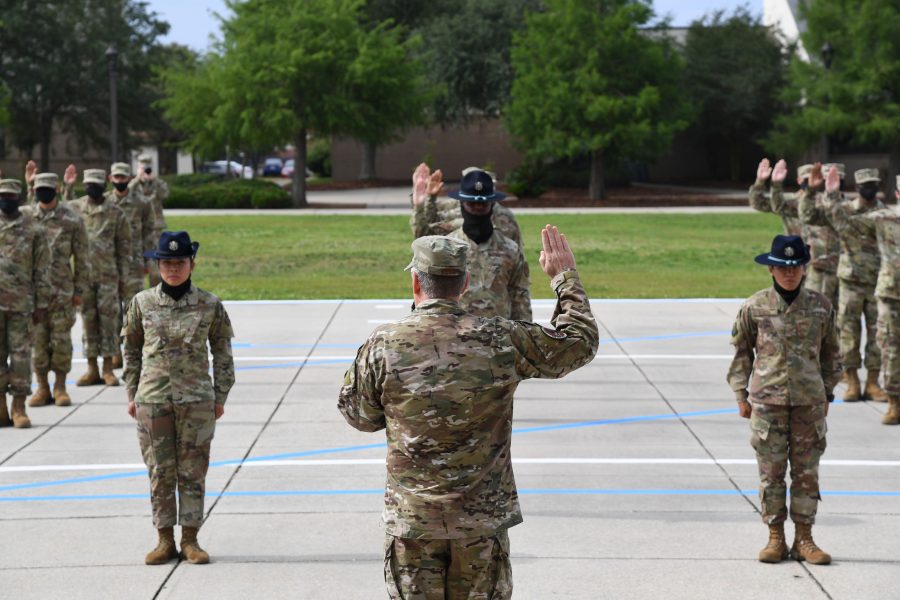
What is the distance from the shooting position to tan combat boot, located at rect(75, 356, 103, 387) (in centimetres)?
1380

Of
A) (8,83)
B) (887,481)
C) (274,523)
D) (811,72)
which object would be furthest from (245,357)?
(8,83)

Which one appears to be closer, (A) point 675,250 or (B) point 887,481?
(B) point 887,481

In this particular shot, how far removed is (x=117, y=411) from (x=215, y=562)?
195 inches

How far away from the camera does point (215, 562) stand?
784cm

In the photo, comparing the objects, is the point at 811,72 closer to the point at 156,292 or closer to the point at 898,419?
the point at 898,419

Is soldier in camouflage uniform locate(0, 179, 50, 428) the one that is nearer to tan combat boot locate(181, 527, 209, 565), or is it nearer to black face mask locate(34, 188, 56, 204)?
black face mask locate(34, 188, 56, 204)

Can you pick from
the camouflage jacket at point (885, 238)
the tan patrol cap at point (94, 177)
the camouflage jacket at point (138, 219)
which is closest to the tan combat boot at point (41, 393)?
the camouflage jacket at point (138, 219)

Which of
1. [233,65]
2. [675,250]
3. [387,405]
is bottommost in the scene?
[675,250]

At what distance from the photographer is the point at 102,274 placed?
1380cm

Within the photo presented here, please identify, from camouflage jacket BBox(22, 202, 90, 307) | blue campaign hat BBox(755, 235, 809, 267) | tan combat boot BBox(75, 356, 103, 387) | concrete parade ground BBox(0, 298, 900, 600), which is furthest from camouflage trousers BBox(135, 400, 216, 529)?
tan combat boot BBox(75, 356, 103, 387)

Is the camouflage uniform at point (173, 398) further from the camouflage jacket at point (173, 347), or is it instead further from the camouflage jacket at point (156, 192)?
the camouflage jacket at point (156, 192)

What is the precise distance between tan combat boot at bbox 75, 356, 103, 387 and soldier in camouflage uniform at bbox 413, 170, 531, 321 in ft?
17.8

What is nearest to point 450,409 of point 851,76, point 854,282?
point 854,282

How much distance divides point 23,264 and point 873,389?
8446mm
